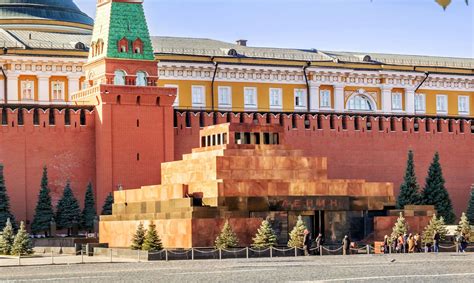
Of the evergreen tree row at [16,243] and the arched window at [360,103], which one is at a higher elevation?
the arched window at [360,103]

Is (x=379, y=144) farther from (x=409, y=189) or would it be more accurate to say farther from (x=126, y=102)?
(x=126, y=102)

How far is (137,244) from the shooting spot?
116 feet

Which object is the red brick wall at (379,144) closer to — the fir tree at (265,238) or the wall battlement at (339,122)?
the wall battlement at (339,122)

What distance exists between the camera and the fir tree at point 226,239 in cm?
3381

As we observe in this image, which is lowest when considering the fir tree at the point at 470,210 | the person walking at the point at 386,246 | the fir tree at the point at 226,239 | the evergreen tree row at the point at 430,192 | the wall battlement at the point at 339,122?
the person walking at the point at 386,246

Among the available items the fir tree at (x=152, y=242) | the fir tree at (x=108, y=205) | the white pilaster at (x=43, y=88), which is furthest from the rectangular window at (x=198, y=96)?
the fir tree at (x=152, y=242)

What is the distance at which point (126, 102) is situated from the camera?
45.7 metres

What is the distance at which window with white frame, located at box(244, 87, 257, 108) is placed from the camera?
188ft

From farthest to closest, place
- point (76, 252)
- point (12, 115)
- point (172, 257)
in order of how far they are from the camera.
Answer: point (12, 115) < point (76, 252) < point (172, 257)

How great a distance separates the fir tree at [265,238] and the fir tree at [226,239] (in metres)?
0.55

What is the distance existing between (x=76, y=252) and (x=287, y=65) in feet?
73.3

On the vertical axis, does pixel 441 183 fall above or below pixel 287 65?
below

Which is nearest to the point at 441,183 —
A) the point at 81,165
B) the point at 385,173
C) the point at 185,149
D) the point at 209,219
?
the point at 385,173

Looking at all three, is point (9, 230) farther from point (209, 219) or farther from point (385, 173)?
point (385, 173)
